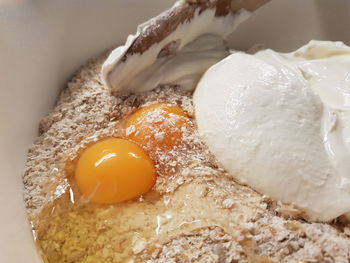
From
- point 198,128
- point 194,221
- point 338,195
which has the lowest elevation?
point 338,195

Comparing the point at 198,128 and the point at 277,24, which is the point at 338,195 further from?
the point at 277,24

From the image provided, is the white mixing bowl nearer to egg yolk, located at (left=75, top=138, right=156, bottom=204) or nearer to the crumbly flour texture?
the crumbly flour texture

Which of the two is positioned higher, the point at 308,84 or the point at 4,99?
the point at 4,99

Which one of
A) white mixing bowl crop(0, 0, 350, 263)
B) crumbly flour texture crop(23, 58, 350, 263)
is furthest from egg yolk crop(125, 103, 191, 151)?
white mixing bowl crop(0, 0, 350, 263)

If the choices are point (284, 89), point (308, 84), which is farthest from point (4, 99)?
point (308, 84)

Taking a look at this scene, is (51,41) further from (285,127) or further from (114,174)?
(285,127)

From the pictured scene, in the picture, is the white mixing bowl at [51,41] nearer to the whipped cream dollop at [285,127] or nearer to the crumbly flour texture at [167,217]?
the crumbly flour texture at [167,217]
